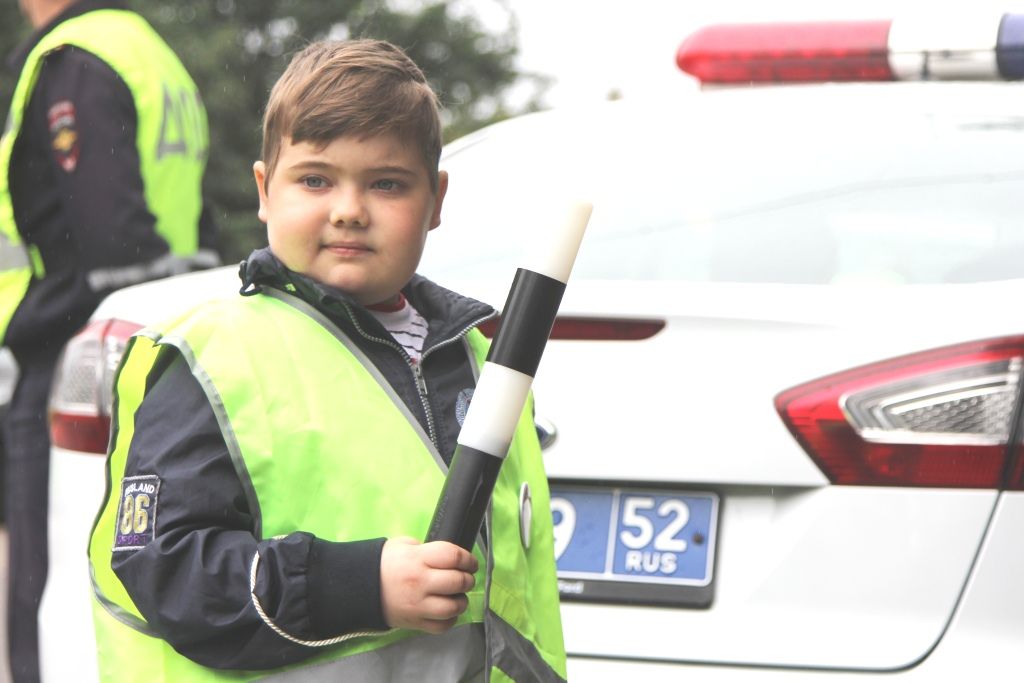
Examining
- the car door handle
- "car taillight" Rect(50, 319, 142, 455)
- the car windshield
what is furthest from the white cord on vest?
"car taillight" Rect(50, 319, 142, 455)

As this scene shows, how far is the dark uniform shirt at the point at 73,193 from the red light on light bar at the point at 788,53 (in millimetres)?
1676

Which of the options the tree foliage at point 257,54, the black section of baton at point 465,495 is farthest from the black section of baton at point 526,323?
the tree foliage at point 257,54

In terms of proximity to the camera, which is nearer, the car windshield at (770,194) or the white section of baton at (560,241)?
the white section of baton at (560,241)

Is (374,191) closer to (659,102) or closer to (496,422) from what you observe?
(496,422)

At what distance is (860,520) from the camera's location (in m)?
2.69

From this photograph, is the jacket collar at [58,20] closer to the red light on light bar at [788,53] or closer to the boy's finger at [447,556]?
the red light on light bar at [788,53]

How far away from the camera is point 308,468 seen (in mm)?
1902

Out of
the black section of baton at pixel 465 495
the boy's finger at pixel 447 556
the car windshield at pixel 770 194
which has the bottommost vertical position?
the boy's finger at pixel 447 556

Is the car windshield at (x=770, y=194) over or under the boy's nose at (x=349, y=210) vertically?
over

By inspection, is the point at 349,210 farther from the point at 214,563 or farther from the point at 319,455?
the point at 214,563

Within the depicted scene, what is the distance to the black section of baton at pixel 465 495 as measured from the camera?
1811mm

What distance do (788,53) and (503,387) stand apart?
129 inches

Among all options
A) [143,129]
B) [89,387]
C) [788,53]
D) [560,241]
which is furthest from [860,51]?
[560,241]

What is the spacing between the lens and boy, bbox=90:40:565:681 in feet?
6.11
